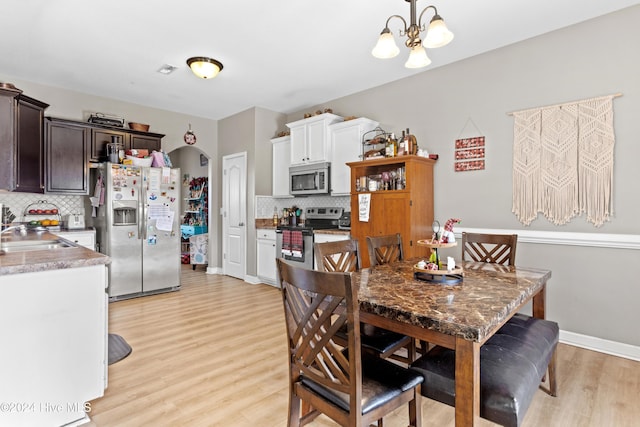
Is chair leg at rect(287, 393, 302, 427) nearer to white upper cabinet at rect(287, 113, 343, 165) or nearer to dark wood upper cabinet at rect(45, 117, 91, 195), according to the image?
white upper cabinet at rect(287, 113, 343, 165)

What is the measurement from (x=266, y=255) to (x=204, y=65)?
2743mm

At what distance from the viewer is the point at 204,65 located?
3576 millimetres

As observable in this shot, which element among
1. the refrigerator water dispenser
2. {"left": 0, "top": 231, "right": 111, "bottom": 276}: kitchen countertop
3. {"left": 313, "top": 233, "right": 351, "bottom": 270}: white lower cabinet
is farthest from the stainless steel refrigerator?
{"left": 0, "top": 231, "right": 111, "bottom": 276}: kitchen countertop

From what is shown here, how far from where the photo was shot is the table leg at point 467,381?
113 cm

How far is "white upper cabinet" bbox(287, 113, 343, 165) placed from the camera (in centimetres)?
461

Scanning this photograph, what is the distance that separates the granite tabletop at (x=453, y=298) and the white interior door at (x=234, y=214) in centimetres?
381

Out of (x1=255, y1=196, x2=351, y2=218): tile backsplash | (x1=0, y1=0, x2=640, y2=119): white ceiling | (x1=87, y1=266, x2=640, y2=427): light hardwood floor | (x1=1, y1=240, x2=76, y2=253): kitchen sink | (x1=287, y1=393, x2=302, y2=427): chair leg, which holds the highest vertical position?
(x1=0, y1=0, x2=640, y2=119): white ceiling

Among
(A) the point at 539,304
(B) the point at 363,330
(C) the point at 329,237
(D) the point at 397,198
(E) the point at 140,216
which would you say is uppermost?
(D) the point at 397,198

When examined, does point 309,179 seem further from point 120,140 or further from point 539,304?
point 539,304

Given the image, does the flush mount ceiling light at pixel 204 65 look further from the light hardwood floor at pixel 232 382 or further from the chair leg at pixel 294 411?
the chair leg at pixel 294 411

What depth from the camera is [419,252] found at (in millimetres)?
3580

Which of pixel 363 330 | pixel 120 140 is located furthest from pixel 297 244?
pixel 120 140

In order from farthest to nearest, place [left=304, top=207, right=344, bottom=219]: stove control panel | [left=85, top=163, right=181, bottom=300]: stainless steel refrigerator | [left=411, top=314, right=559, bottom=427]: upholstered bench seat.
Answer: [left=304, top=207, right=344, bottom=219]: stove control panel → [left=85, top=163, right=181, bottom=300]: stainless steel refrigerator → [left=411, top=314, right=559, bottom=427]: upholstered bench seat

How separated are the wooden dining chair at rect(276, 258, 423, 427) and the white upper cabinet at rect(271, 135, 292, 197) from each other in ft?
13.1
